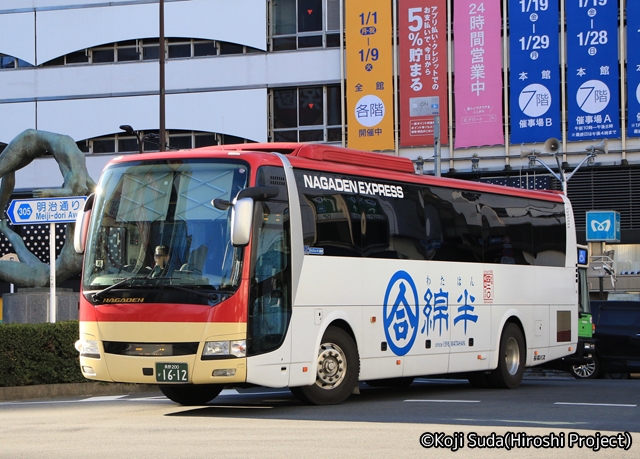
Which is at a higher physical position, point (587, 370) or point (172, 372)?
point (172, 372)

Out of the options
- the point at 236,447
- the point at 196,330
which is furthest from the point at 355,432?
the point at 196,330

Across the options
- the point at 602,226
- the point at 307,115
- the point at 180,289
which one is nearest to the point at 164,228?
the point at 180,289

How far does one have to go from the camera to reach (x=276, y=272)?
13023 mm

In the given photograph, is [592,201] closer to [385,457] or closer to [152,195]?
Answer: [152,195]

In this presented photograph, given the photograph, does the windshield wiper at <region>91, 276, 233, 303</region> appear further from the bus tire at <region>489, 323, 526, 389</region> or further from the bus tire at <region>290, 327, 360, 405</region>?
the bus tire at <region>489, 323, 526, 389</region>

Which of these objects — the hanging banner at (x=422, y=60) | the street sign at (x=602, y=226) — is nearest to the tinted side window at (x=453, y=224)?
the street sign at (x=602, y=226)

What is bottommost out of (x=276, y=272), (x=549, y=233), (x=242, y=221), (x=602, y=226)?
(x=276, y=272)

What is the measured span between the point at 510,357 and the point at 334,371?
17.2 feet

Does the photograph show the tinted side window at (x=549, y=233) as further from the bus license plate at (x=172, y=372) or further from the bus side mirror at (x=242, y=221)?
the bus license plate at (x=172, y=372)

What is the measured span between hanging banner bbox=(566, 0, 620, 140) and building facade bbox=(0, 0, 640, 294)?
0.17 feet

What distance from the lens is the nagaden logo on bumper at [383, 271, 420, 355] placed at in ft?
49.6

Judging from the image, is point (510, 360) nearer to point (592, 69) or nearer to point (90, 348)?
point (90, 348)

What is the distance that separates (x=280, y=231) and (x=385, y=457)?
4817 millimetres

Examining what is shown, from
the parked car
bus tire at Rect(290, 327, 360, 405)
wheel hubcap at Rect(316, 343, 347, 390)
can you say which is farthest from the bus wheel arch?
the parked car
